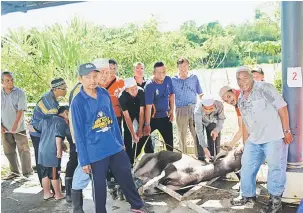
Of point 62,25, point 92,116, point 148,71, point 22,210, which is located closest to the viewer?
point 92,116

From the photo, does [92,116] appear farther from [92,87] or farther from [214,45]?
[214,45]

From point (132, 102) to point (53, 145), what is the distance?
3.97 feet

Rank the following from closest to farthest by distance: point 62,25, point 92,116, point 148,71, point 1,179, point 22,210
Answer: point 92,116
point 22,210
point 1,179
point 148,71
point 62,25

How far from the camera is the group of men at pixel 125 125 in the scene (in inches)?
143

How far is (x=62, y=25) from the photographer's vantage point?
980 centimetres

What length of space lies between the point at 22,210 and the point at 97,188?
5.06 ft

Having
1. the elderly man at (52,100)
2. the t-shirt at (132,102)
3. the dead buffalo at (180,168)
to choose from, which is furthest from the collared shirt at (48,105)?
the dead buffalo at (180,168)

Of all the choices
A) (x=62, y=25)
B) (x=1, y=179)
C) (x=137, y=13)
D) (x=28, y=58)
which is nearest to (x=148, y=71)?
(x=137, y=13)

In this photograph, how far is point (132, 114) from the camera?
5.12 metres

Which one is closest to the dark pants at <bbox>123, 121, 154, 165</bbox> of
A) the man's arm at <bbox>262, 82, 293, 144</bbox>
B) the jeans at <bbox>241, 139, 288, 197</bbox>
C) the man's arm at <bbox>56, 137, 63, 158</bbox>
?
the man's arm at <bbox>56, 137, 63, 158</bbox>

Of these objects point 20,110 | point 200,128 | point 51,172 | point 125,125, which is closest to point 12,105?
point 20,110

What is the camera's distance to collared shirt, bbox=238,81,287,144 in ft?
12.3

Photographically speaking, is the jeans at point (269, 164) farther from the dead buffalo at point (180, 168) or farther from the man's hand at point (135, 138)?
the man's hand at point (135, 138)

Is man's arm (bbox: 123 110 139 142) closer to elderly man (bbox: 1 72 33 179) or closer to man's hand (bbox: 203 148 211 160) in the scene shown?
man's hand (bbox: 203 148 211 160)
